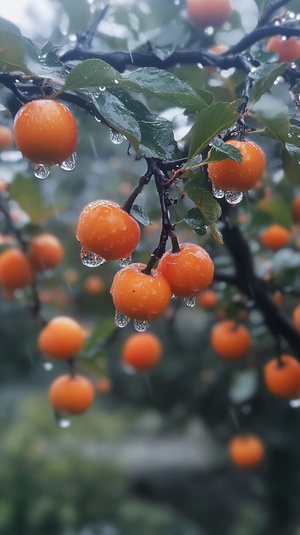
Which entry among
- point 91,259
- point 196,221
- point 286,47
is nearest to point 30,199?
point 286,47

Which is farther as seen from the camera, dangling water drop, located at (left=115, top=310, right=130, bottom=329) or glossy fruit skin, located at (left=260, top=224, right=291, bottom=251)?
glossy fruit skin, located at (left=260, top=224, right=291, bottom=251)

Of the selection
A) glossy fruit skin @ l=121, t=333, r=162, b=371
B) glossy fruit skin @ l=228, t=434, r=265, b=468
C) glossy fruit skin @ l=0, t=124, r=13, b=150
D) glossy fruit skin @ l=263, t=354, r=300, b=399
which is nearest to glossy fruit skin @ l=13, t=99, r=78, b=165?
glossy fruit skin @ l=0, t=124, r=13, b=150

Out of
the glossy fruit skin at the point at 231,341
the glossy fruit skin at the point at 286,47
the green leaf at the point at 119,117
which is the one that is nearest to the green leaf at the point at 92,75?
the green leaf at the point at 119,117

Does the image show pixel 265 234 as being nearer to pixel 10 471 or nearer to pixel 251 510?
pixel 10 471

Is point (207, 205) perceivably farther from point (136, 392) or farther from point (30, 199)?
point (136, 392)

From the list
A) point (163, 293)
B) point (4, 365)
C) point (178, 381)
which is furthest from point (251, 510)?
point (163, 293)

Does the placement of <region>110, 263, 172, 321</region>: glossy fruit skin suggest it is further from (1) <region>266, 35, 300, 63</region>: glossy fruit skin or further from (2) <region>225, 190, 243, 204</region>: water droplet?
(1) <region>266, 35, 300, 63</region>: glossy fruit skin

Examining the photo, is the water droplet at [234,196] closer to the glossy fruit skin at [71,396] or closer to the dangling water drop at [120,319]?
the dangling water drop at [120,319]
